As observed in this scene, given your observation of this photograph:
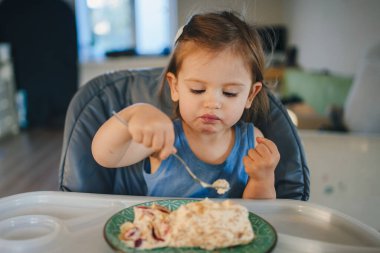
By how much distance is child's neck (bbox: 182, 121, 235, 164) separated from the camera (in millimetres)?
1020

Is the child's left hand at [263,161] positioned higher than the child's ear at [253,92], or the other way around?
the child's ear at [253,92]

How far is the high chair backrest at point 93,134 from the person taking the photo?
101cm

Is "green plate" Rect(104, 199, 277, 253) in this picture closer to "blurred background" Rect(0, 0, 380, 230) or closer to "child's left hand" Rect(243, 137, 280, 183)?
"child's left hand" Rect(243, 137, 280, 183)

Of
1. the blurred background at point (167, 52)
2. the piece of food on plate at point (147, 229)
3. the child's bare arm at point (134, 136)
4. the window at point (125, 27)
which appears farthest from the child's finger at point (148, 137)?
the window at point (125, 27)

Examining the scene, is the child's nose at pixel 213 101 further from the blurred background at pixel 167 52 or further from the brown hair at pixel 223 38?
the blurred background at pixel 167 52

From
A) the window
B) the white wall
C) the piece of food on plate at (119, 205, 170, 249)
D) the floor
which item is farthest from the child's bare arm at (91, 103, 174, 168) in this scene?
the window

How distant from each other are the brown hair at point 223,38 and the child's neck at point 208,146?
0.18 meters

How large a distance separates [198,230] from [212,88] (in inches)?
13.0

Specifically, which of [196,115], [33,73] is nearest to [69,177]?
[196,115]

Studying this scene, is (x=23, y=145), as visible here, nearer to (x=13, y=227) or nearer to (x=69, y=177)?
(x=69, y=177)

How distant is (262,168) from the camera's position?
865 mm

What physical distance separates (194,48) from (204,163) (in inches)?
11.6

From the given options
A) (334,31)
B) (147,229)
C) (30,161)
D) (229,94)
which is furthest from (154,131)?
(334,31)

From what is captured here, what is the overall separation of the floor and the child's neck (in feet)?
6.40
